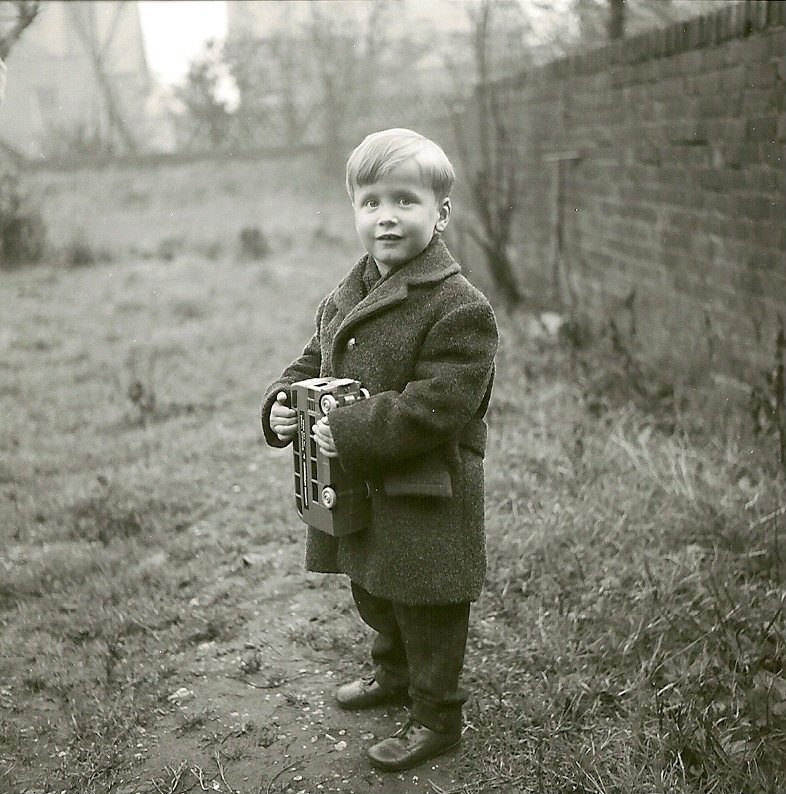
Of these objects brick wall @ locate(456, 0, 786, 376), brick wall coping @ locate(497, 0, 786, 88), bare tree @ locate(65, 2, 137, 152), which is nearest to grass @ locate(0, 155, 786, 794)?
brick wall @ locate(456, 0, 786, 376)

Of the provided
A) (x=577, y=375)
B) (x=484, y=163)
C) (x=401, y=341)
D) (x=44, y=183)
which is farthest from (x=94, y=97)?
(x=401, y=341)

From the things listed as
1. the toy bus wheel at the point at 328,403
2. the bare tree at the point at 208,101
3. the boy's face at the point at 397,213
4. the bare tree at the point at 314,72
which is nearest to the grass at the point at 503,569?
the toy bus wheel at the point at 328,403

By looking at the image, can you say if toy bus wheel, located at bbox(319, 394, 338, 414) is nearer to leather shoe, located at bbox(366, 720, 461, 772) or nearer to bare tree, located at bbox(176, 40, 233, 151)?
leather shoe, located at bbox(366, 720, 461, 772)

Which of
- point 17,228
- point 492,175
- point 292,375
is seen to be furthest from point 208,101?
point 292,375

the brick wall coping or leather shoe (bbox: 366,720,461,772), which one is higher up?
the brick wall coping

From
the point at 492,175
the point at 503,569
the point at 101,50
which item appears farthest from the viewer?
the point at 101,50

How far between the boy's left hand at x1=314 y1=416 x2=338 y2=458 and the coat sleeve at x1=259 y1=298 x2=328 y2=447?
10.1 inches

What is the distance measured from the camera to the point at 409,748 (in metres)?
2.35

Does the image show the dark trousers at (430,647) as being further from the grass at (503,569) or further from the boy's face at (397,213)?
the boy's face at (397,213)

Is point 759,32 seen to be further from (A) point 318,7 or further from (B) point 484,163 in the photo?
(A) point 318,7

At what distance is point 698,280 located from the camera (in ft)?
15.2

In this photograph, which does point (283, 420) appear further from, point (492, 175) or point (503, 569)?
point (492, 175)

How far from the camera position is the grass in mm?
2391

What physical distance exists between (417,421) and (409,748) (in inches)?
35.9
